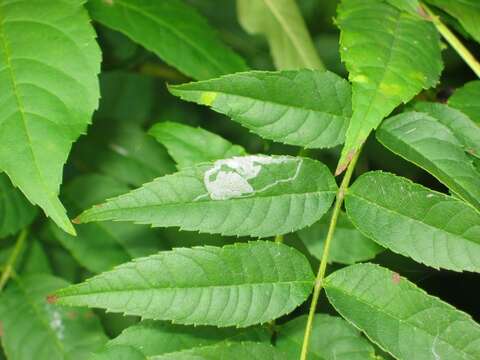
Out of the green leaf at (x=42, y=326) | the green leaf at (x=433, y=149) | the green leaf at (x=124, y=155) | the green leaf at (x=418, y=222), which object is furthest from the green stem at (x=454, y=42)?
the green leaf at (x=42, y=326)

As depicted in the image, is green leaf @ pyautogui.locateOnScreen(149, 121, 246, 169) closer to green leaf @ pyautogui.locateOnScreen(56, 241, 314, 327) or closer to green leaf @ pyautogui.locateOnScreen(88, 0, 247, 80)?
green leaf @ pyautogui.locateOnScreen(88, 0, 247, 80)

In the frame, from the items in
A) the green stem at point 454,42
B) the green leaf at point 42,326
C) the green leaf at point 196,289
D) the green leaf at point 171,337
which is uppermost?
the green stem at point 454,42

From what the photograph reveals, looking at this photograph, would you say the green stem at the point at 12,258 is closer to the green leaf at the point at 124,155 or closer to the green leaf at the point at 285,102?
the green leaf at the point at 124,155

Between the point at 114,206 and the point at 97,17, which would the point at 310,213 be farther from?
the point at 97,17

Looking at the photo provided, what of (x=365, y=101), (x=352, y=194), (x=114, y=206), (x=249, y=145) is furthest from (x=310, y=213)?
(x=249, y=145)

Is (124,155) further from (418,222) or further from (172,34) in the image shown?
(418,222)

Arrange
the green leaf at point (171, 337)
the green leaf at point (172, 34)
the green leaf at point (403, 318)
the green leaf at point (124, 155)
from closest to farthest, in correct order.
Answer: the green leaf at point (403, 318)
the green leaf at point (171, 337)
the green leaf at point (172, 34)
the green leaf at point (124, 155)
